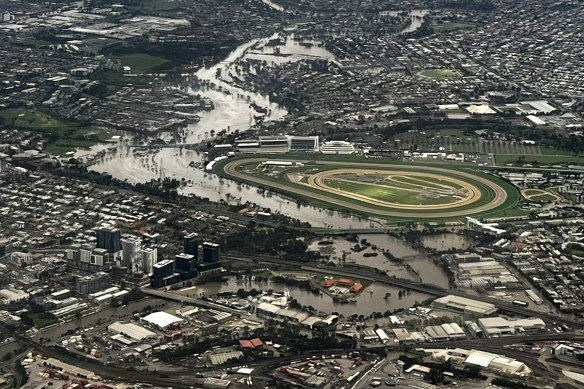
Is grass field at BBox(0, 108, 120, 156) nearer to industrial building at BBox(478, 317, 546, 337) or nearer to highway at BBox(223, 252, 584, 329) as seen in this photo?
highway at BBox(223, 252, 584, 329)

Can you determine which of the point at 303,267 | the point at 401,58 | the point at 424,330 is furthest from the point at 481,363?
the point at 401,58

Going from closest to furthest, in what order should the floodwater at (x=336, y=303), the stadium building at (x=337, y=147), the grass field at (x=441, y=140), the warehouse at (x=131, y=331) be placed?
1. the warehouse at (x=131, y=331)
2. the floodwater at (x=336, y=303)
3. the stadium building at (x=337, y=147)
4. the grass field at (x=441, y=140)

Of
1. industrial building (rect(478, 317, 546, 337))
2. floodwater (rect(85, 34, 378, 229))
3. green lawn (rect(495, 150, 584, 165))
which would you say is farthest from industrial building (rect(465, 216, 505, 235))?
green lawn (rect(495, 150, 584, 165))

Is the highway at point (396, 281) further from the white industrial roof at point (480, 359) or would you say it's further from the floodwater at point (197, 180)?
the floodwater at point (197, 180)

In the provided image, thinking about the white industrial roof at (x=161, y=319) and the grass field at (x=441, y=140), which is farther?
the grass field at (x=441, y=140)

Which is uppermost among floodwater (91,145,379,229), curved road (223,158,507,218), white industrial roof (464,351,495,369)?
curved road (223,158,507,218)

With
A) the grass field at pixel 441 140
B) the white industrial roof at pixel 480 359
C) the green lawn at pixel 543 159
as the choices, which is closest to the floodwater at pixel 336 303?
the white industrial roof at pixel 480 359

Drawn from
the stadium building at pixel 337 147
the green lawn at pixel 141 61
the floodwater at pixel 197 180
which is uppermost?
the green lawn at pixel 141 61

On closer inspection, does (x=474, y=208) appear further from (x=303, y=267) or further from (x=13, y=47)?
(x=13, y=47)
